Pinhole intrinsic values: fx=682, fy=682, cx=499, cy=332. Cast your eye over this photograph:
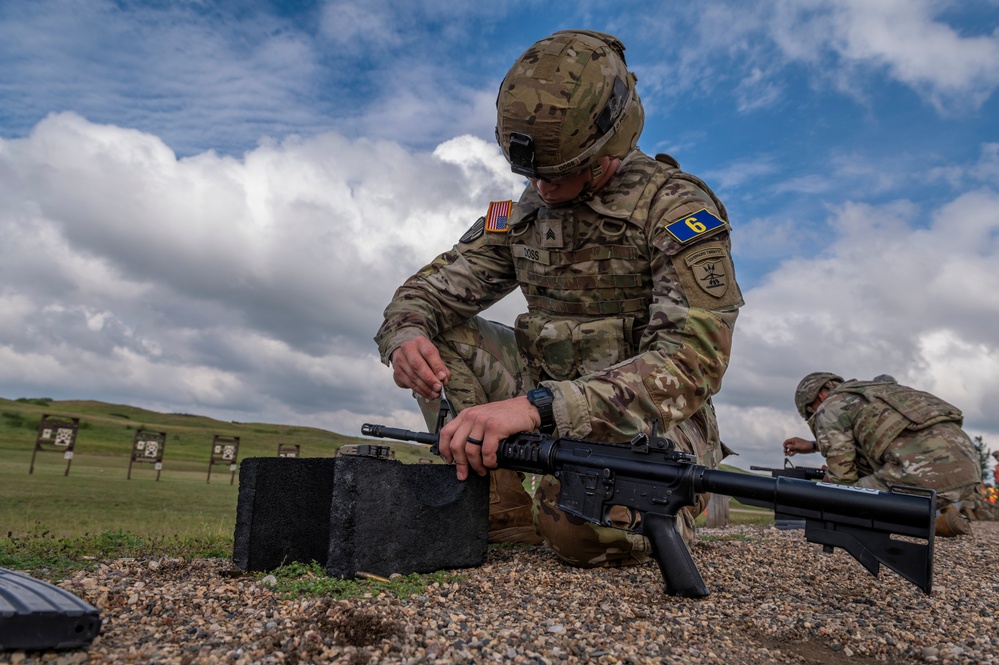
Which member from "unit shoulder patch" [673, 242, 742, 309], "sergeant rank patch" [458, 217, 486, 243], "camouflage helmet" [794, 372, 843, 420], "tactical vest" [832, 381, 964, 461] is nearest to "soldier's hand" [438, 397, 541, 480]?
"unit shoulder patch" [673, 242, 742, 309]

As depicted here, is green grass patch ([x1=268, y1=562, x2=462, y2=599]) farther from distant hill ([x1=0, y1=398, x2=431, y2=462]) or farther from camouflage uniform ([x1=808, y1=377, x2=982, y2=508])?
distant hill ([x1=0, y1=398, x2=431, y2=462])

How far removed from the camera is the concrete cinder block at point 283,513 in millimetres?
3752

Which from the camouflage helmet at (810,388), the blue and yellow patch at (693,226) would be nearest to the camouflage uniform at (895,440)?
the camouflage helmet at (810,388)

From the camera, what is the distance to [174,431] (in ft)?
129

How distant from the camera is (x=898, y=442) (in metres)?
Answer: 8.18

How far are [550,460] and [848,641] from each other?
5.04ft

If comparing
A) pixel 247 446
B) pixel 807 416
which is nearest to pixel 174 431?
pixel 247 446

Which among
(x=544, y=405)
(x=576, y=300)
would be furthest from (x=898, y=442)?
(x=544, y=405)

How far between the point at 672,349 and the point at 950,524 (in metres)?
6.08

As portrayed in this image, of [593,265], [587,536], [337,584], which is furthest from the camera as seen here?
[593,265]

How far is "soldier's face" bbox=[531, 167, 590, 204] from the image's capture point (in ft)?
14.5

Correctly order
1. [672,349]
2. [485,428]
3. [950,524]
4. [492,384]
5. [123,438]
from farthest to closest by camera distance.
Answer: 1. [123,438]
2. [950,524]
3. [492,384]
4. [672,349]
5. [485,428]

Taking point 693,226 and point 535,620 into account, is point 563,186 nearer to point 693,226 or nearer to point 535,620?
point 693,226

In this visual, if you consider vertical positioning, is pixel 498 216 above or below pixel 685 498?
above
